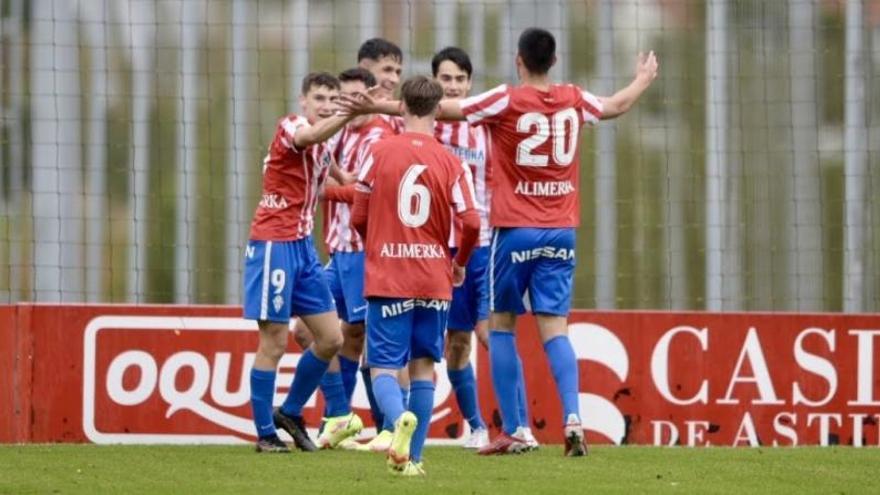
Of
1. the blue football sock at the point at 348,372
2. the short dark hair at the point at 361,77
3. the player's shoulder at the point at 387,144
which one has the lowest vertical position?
the blue football sock at the point at 348,372

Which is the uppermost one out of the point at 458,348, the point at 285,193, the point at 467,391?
the point at 285,193

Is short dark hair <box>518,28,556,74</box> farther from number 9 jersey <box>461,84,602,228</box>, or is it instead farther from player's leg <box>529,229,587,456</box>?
player's leg <box>529,229,587,456</box>

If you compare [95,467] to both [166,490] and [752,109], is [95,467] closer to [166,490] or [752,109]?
[166,490]

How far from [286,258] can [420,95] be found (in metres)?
1.67

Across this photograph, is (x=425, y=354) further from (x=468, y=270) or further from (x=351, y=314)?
(x=351, y=314)

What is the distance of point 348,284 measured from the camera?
440 inches

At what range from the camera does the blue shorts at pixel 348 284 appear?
1107 cm

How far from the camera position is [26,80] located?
14203 mm

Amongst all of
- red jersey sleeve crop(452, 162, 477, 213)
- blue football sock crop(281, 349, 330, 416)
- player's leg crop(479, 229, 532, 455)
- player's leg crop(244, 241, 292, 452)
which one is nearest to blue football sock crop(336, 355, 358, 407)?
blue football sock crop(281, 349, 330, 416)

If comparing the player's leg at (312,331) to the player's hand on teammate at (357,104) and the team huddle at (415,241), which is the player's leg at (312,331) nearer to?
the team huddle at (415,241)

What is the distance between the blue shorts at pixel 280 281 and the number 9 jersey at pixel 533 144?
39.1 inches

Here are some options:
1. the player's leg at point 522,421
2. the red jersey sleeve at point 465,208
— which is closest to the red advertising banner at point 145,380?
the player's leg at point 522,421

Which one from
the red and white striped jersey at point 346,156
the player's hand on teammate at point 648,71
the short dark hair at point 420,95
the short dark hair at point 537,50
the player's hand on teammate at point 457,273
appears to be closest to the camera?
the short dark hair at point 420,95

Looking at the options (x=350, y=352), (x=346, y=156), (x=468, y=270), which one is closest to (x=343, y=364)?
(x=350, y=352)
